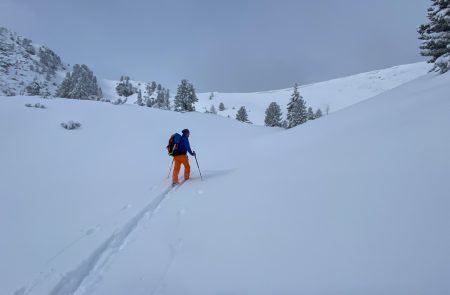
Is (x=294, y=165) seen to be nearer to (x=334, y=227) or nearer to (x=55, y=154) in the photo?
(x=334, y=227)

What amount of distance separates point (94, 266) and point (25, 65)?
5033 inches

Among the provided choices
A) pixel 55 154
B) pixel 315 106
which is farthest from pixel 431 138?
pixel 315 106

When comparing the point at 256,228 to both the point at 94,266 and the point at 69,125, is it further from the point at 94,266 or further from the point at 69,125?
the point at 69,125

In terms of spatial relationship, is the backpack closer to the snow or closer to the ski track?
the snow

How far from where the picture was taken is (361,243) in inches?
106

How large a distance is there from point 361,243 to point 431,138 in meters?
2.75

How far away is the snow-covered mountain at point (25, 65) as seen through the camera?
84844 millimetres

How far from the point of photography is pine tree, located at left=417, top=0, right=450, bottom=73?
16.7 meters

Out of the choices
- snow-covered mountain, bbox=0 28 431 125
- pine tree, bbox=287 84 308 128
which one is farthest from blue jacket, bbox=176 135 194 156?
snow-covered mountain, bbox=0 28 431 125

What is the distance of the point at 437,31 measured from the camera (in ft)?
58.7

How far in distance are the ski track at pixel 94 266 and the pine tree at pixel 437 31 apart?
794 inches

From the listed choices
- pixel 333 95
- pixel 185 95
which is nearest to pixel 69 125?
pixel 185 95

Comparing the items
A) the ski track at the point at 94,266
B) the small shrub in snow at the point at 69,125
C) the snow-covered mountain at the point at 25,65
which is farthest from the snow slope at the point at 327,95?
the ski track at the point at 94,266

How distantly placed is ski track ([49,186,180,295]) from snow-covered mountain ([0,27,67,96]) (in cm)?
9268
